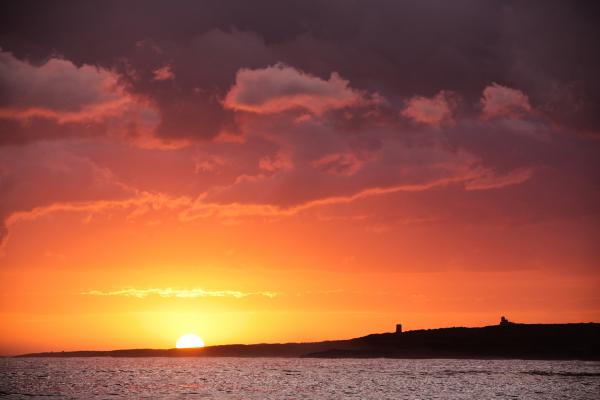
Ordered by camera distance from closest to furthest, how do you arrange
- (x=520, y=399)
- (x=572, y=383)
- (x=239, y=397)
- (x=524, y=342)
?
(x=520, y=399)
(x=239, y=397)
(x=572, y=383)
(x=524, y=342)

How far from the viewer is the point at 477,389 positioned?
78562 mm

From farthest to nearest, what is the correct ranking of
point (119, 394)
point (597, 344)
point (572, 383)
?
1. point (597, 344)
2. point (572, 383)
3. point (119, 394)

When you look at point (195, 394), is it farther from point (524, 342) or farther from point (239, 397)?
point (524, 342)

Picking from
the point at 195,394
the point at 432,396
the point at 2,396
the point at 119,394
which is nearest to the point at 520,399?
the point at 432,396

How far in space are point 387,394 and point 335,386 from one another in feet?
52.8

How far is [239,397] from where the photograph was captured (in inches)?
2751

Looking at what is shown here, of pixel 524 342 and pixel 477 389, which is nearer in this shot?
pixel 477 389

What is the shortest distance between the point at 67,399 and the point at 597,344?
516ft

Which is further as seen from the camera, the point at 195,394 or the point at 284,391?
the point at 284,391

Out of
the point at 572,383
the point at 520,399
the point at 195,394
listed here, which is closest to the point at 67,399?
the point at 195,394

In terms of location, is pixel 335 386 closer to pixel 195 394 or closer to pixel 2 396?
pixel 195 394

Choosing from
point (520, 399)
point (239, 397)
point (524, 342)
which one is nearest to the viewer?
point (520, 399)

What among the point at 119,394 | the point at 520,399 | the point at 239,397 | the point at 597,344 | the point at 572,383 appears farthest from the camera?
the point at 597,344

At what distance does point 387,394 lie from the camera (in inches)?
2869
